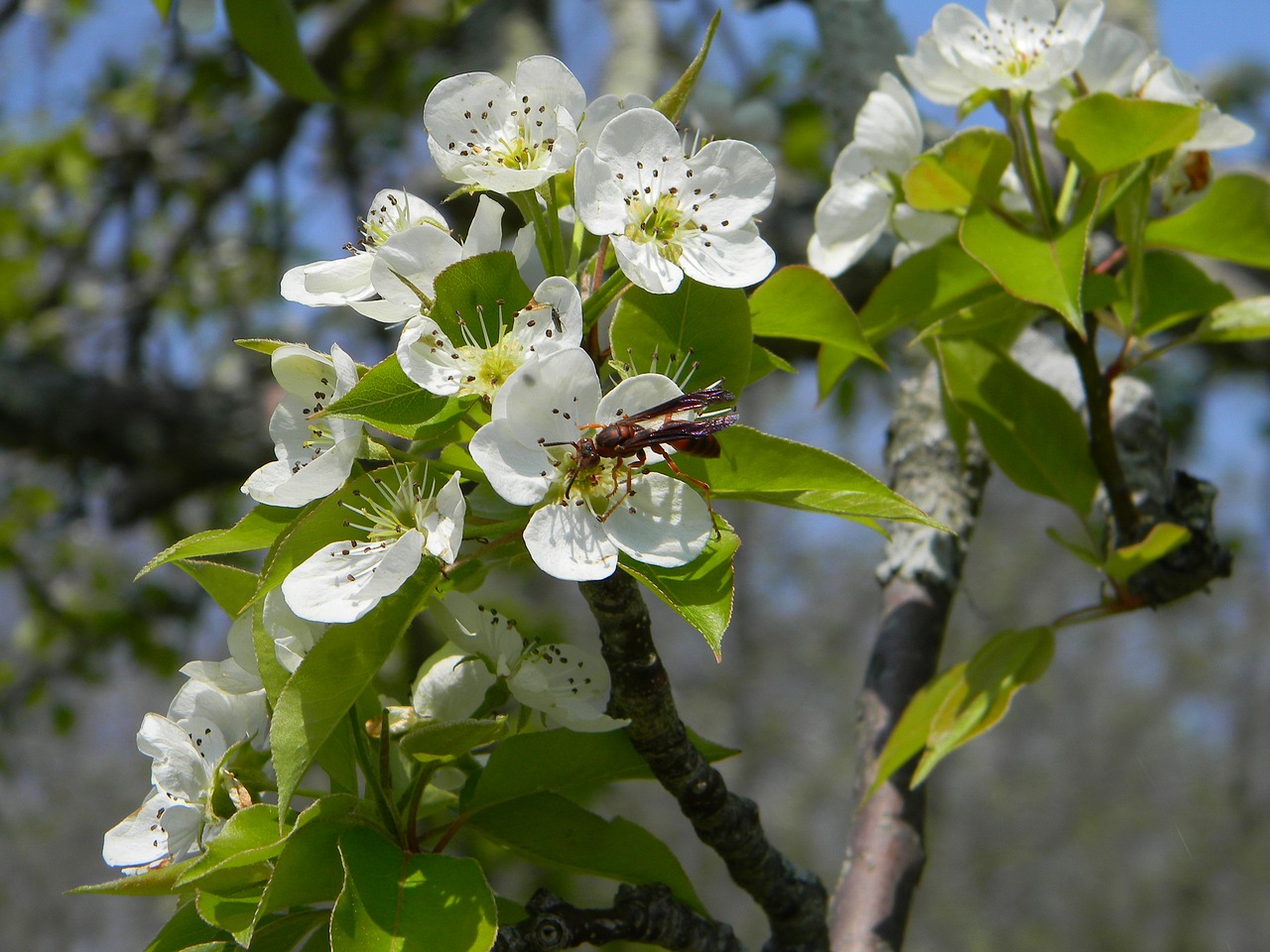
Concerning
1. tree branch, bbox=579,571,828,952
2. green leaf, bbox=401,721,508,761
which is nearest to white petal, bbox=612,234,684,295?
tree branch, bbox=579,571,828,952

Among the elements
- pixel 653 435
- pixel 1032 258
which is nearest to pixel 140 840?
pixel 653 435

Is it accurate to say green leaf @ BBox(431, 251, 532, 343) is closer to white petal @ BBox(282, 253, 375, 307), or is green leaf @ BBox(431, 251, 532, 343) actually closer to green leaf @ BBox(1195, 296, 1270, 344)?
white petal @ BBox(282, 253, 375, 307)

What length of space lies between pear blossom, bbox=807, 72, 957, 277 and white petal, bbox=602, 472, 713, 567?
0.55 meters

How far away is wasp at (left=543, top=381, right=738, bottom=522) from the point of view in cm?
77

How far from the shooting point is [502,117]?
0.96 meters

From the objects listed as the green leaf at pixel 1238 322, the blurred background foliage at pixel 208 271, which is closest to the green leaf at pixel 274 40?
the blurred background foliage at pixel 208 271

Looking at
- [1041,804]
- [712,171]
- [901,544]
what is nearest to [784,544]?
[1041,804]

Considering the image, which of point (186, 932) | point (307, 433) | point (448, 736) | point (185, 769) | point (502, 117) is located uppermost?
point (502, 117)

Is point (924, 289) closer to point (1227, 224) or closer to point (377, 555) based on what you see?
point (1227, 224)

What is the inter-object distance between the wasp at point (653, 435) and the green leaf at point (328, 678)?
6.0 inches

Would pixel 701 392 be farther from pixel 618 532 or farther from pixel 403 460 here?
pixel 403 460

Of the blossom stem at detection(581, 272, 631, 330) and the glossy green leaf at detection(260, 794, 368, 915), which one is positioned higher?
the blossom stem at detection(581, 272, 631, 330)

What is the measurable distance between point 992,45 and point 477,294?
30.6 inches

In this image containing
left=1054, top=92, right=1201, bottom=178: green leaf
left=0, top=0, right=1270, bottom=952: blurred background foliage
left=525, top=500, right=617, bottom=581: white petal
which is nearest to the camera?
left=525, top=500, right=617, bottom=581: white petal
